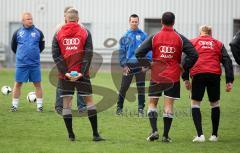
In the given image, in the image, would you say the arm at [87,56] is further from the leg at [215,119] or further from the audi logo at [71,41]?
the leg at [215,119]

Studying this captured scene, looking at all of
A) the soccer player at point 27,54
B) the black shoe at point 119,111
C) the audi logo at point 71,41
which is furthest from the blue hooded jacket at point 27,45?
the audi logo at point 71,41

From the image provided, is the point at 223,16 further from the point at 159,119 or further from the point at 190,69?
the point at 190,69

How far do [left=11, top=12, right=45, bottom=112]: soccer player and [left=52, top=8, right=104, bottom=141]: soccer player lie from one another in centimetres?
454

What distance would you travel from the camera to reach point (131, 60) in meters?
16.6

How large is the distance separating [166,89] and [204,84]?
2.51 ft

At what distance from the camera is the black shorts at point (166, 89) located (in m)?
12.3

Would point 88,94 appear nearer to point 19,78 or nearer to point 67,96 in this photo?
point 67,96

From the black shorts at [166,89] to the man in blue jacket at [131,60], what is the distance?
157 inches

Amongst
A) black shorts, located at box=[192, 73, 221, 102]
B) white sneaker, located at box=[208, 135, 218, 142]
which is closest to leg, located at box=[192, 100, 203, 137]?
black shorts, located at box=[192, 73, 221, 102]

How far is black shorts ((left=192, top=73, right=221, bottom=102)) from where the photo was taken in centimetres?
1259

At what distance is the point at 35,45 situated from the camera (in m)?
16.8

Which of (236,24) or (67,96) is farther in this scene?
(236,24)

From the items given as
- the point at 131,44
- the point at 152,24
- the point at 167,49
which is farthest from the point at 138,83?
the point at 152,24

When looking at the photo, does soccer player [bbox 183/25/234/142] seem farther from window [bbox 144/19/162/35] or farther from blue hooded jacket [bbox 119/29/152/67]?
window [bbox 144/19/162/35]
